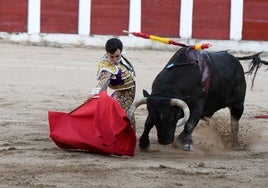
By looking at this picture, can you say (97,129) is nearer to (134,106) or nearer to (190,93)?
(134,106)

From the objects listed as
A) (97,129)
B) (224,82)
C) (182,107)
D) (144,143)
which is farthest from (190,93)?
(97,129)

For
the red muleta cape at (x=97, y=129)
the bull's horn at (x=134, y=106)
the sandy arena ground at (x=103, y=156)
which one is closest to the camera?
the sandy arena ground at (x=103, y=156)

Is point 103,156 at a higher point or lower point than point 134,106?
lower

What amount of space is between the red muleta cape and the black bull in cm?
18

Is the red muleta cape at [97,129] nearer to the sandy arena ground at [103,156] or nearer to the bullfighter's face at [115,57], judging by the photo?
the sandy arena ground at [103,156]

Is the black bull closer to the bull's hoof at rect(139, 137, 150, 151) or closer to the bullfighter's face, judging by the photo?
the bull's hoof at rect(139, 137, 150, 151)

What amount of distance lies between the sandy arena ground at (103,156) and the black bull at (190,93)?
0.59 feet

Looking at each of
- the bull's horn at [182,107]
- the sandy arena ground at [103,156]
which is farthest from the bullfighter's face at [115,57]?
the sandy arena ground at [103,156]

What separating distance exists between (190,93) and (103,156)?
85 cm

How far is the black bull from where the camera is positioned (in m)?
5.57

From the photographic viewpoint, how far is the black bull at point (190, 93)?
5566 mm

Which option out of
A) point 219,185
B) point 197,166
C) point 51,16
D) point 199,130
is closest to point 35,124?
point 199,130

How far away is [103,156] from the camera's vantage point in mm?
5480

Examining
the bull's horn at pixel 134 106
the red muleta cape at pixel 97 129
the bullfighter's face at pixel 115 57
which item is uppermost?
the bullfighter's face at pixel 115 57
